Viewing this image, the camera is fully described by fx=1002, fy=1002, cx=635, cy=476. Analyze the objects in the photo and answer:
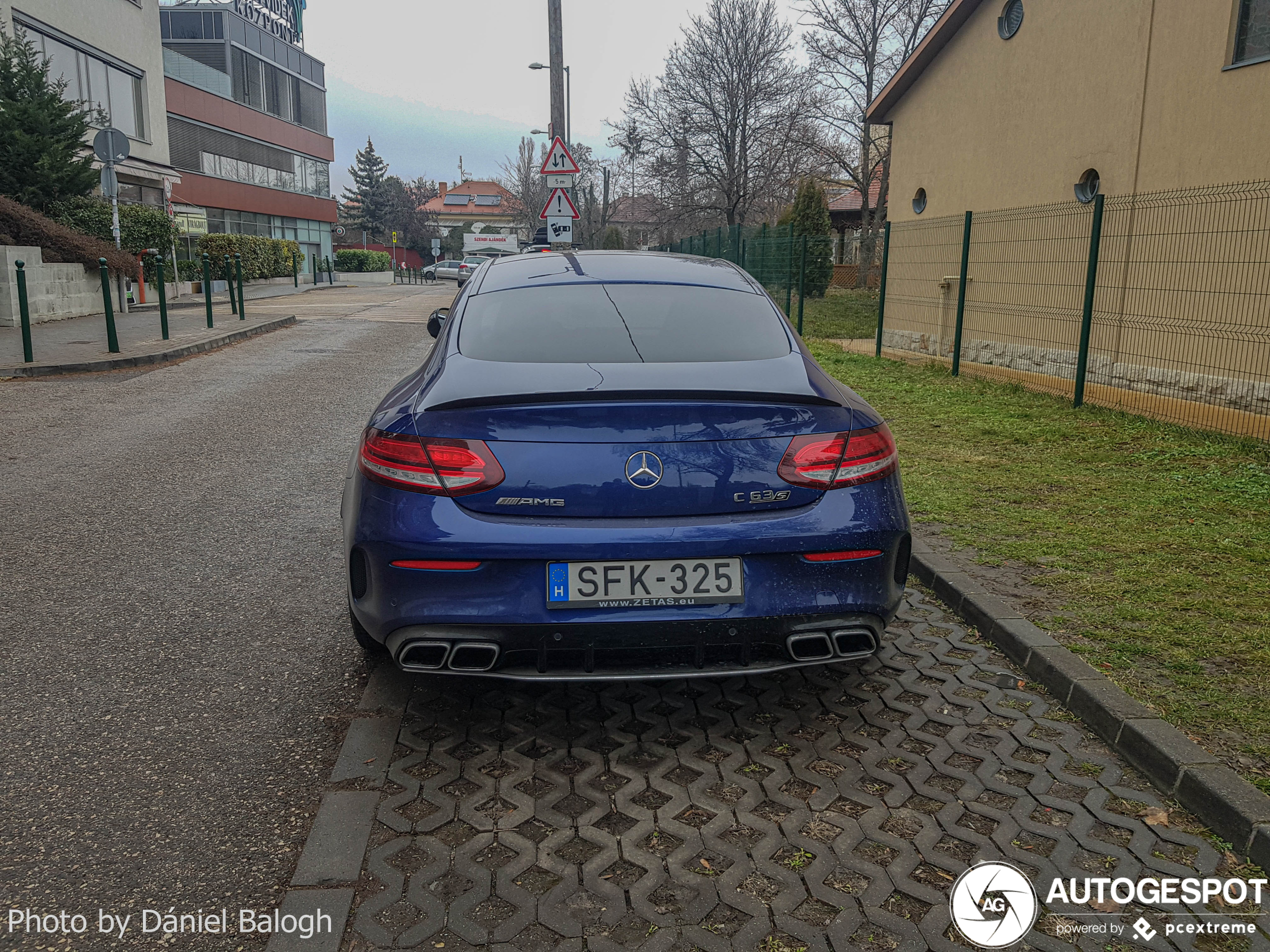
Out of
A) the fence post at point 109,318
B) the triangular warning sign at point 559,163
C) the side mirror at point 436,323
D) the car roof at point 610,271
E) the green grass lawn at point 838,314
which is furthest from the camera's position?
the green grass lawn at point 838,314

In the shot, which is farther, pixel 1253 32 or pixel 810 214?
pixel 810 214

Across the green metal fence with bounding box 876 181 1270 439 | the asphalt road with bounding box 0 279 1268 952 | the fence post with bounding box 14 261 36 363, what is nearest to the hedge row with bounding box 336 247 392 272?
the fence post with bounding box 14 261 36 363

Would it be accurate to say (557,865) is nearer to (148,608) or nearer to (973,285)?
(148,608)

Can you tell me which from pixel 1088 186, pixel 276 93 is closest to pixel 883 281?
pixel 1088 186

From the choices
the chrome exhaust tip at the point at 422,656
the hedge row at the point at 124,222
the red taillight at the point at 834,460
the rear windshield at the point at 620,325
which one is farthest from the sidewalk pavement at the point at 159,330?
the red taillight at the point at 834,460

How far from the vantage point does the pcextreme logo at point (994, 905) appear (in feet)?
7.87

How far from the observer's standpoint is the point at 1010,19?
15.0 meters

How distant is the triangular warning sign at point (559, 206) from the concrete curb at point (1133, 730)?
14.0 meters

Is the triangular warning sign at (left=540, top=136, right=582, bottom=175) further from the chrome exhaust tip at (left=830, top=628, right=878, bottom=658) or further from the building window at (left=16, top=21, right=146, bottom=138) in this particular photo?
the chrome exhaust tip at (left=830, top=628, right=878, bottom=658)

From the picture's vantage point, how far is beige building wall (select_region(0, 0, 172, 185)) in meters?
24.4

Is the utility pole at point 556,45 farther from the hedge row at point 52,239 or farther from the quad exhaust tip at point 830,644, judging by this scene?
the quad exhaust tip at point 830,644

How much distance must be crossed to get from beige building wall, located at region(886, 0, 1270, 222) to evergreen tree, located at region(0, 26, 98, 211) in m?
16.9

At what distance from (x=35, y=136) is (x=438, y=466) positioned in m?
21.4

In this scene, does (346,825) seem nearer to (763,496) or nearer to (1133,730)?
(763,496)
